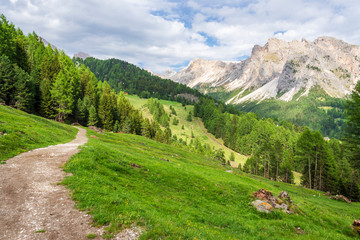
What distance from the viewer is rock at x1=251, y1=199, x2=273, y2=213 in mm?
18578

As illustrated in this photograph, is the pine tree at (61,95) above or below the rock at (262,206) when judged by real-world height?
above

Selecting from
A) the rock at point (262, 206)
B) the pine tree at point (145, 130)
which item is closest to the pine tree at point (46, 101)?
the pine tree at point (145, 130)

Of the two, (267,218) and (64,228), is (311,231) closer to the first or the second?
(267,218)

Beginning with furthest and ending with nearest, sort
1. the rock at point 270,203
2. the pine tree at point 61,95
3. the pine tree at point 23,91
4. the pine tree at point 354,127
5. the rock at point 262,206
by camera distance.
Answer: the pine tree at point 61,95, the pine tree at point 23,91, the pine tree at point 354,127, the rock at point 270,203, the rock at point 262,206

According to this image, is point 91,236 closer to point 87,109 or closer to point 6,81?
point 6,81

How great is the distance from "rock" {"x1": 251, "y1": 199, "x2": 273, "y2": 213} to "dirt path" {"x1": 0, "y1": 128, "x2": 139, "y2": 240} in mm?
16602

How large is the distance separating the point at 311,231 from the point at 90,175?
1966cm

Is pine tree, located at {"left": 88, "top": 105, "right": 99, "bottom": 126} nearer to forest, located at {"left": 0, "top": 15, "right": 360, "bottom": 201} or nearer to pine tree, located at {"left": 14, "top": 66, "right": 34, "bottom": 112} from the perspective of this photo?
forest, located at {"left": 0, "top": 15, "right": 360, "bottom": 201}

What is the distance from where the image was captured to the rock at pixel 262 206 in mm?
18578

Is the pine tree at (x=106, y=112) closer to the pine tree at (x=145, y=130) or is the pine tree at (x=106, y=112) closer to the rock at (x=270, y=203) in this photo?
the pine tree at (x=145, y=130)

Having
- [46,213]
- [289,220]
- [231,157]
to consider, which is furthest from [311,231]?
[231,157]

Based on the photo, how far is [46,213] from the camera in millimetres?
9344

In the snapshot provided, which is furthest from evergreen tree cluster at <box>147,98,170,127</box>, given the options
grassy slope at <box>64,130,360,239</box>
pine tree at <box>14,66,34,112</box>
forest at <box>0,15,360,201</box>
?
grassy slope at <box>64,130,360,239</box>

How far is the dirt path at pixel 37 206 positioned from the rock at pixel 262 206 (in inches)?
654
